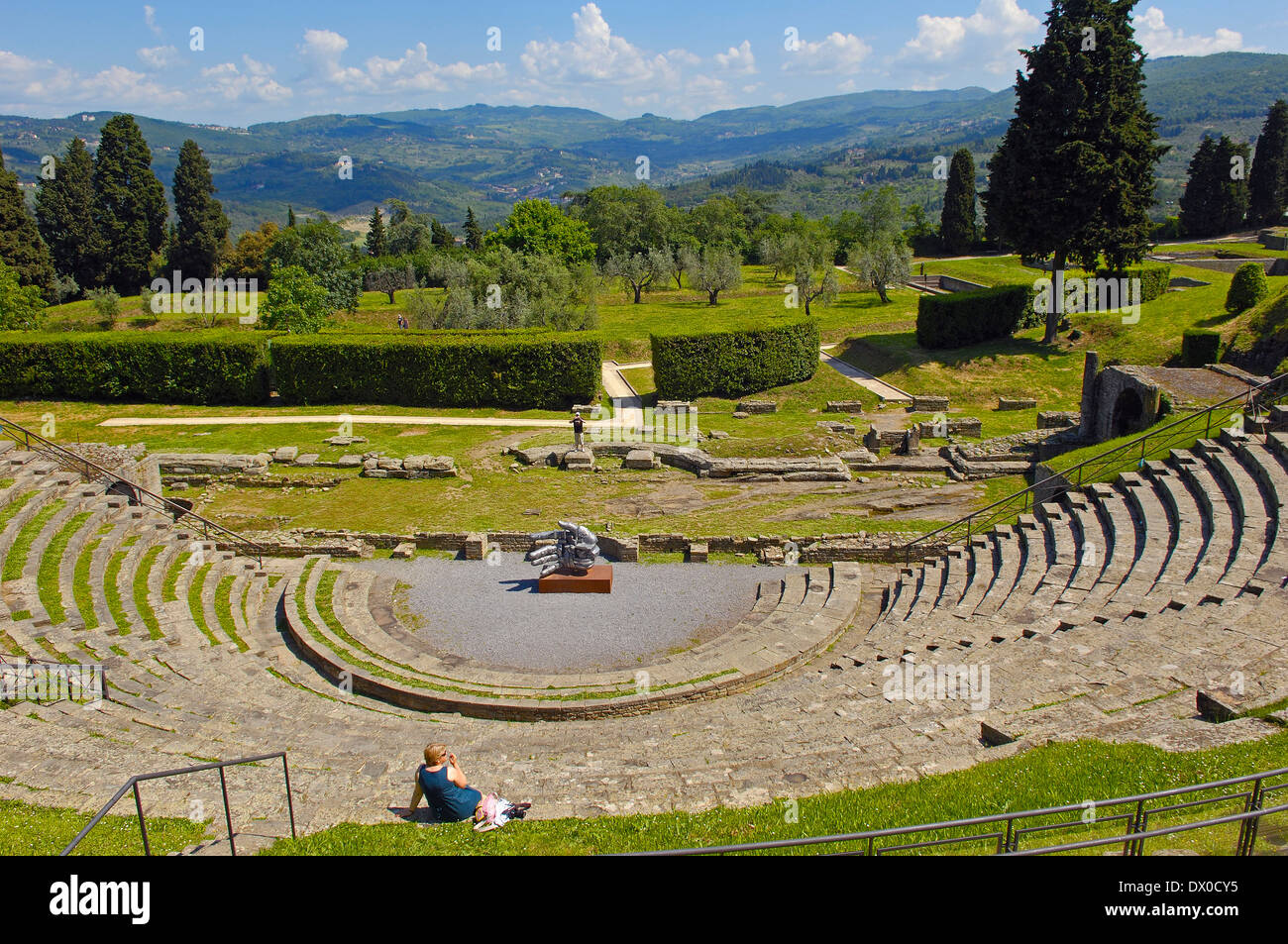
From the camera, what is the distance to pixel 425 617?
1981cm

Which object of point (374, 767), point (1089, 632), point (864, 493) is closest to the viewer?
point (374, 767)

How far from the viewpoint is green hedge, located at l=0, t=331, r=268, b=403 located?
37.2m

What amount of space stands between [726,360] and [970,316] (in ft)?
48.9

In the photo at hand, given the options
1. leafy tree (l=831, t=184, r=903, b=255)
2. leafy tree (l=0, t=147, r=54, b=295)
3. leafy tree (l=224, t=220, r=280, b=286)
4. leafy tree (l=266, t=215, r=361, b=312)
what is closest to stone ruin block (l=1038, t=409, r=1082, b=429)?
leafy tree (l=266, t=215, r=361, b=312)

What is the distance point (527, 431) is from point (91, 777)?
24279mm

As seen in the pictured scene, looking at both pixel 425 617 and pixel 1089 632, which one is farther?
pixel 425 617

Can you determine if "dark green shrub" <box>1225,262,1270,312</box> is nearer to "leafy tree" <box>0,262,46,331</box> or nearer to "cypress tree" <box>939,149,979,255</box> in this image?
"cypress tree" <box>939,149,979,255</box>

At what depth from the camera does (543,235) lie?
70.6 meters

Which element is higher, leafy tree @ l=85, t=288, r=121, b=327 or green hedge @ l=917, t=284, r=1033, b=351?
leafy tree @ l=85, t=288, r=121, b=327

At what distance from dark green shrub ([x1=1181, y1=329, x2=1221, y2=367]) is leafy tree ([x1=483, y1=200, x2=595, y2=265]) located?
45.4m

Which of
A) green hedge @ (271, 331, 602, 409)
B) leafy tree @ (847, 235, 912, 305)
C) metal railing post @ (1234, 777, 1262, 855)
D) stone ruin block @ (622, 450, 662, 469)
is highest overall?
leafy tree @ (847, 235, 912, 305)
